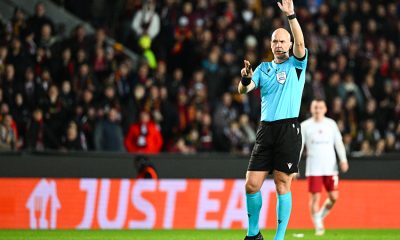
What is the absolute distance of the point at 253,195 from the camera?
10266mm

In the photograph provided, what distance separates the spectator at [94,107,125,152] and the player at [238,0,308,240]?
7.27 m

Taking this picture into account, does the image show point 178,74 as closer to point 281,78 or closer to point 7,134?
point 7,134

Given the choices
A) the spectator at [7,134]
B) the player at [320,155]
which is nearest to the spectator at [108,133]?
the spectator at [7,134]

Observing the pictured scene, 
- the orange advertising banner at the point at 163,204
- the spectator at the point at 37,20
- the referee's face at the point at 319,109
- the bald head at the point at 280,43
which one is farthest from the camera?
the spectator at the point at 37,20

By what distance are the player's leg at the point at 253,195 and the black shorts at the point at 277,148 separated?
67 millimetres

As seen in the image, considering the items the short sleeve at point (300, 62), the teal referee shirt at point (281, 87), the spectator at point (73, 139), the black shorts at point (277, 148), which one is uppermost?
the short sleeve at point (300, 62)

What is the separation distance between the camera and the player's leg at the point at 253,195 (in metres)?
10.2

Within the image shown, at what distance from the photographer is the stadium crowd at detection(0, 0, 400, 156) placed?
17.1 m

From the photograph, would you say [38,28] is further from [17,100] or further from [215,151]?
Answer: [215,151]

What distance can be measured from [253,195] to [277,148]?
58cm

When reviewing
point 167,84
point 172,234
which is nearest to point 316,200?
point 172,234

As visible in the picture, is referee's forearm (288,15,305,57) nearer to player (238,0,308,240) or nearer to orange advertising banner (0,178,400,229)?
player (238,0,308,240)

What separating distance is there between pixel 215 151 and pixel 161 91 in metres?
1.58

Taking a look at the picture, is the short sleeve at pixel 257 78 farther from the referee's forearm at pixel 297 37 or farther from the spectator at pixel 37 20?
the spectator at pixel 37 20
